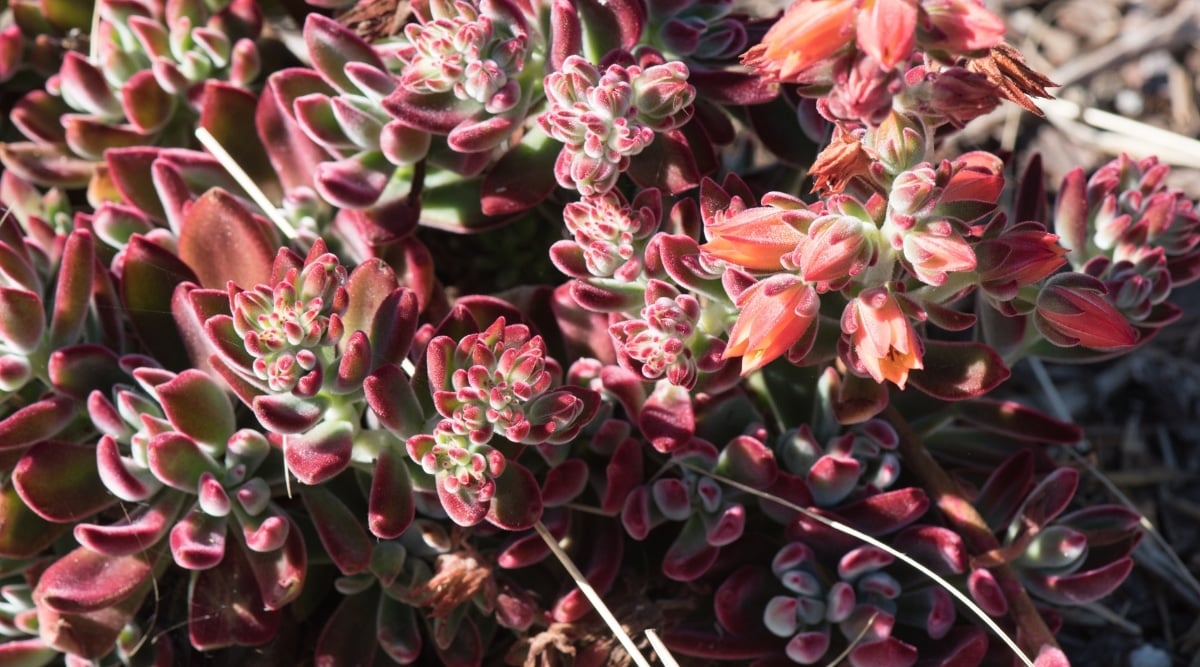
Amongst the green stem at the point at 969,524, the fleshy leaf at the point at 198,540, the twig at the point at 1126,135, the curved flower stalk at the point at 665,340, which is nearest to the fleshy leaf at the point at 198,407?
the fleshy leaf at the point at 198,540

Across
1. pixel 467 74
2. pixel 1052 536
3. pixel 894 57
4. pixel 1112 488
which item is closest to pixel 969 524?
pixel 1052 536

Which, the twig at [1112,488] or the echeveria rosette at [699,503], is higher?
the echeveria rosette at [699,503]

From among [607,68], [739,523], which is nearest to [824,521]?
[739,523]

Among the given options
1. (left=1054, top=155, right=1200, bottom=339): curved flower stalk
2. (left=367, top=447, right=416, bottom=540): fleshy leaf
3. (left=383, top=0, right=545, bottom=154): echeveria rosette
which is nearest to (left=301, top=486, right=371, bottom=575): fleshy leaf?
(left=367, top=447, right=416, bottom=540): fleshy leaf

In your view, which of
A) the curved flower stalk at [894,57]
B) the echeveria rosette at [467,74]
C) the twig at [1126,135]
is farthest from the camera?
the twig at [1126,135]

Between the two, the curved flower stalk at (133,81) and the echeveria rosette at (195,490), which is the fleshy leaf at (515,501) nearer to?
the echeveria rosette at (195,490)

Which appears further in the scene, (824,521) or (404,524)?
(824,521)

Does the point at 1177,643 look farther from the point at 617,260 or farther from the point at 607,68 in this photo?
the point at 607,68
